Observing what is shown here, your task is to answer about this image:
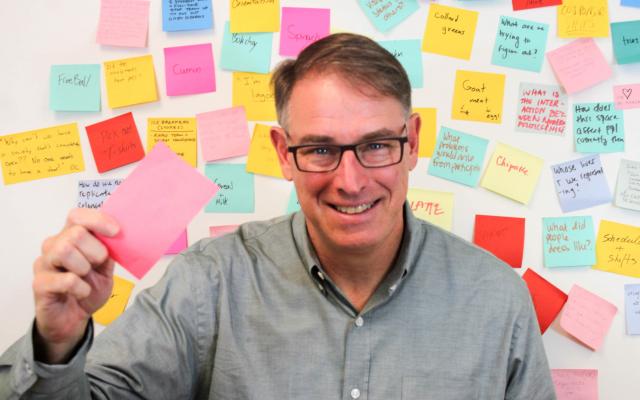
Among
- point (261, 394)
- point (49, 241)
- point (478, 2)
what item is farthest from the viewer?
point (478, 2)

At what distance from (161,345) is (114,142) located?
60 centimetres

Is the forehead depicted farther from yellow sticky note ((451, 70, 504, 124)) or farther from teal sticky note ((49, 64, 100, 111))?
teal sticky note ((49, 64, 100, 111))

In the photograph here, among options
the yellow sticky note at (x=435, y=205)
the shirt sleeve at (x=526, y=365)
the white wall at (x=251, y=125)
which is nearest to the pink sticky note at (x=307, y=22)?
the white wall at (x=251, y=125)

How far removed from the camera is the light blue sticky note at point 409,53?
1.49 m

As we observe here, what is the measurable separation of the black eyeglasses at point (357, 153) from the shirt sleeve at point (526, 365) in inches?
17.2

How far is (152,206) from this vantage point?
88 centimetres

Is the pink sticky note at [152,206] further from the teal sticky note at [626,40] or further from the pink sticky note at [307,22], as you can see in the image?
the teal sticky note at [626,40]

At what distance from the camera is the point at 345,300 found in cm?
120

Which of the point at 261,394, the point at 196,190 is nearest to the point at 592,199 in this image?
the point at 261,394

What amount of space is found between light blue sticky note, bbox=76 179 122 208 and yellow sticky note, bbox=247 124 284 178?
1.14 ft

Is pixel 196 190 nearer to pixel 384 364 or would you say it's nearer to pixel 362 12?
pixel 384 364

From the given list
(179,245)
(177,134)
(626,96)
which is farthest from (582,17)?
(179,245)

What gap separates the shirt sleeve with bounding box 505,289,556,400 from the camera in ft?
4.06

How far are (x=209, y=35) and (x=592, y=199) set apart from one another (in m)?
1.02
